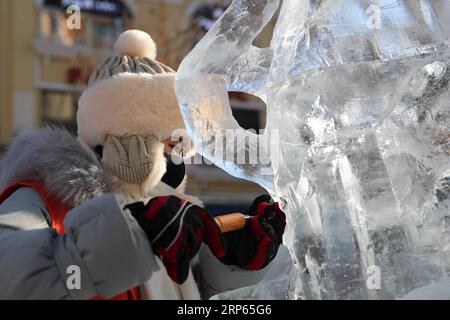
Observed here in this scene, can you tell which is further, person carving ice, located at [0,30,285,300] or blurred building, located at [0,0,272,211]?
blurred building, located at [0,0,272,211]

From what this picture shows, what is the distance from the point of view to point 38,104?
10172 millimetres

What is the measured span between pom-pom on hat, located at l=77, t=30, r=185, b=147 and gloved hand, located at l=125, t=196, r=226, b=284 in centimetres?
59

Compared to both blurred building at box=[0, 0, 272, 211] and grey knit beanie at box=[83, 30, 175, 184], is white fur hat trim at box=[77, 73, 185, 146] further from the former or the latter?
blurred building at box=[0, 0, 272, 211]

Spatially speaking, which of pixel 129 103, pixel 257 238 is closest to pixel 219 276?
pixel 257 238

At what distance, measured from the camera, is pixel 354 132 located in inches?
55.0

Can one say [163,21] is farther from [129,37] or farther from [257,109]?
[129,37]

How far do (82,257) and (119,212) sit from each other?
94 mm

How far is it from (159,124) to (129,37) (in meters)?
0.31

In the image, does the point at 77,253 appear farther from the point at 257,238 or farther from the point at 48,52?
the point at 48,52

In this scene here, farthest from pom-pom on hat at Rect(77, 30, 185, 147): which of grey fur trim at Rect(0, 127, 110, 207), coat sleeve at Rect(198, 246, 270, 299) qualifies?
coat sleeve at Rect(198, 246, 270, 299)

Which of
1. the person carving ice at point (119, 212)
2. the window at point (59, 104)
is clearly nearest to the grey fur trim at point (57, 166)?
the person carving ice at point (119, 212)

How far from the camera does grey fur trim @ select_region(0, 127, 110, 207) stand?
1.28 m

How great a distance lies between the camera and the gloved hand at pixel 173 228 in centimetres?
99
